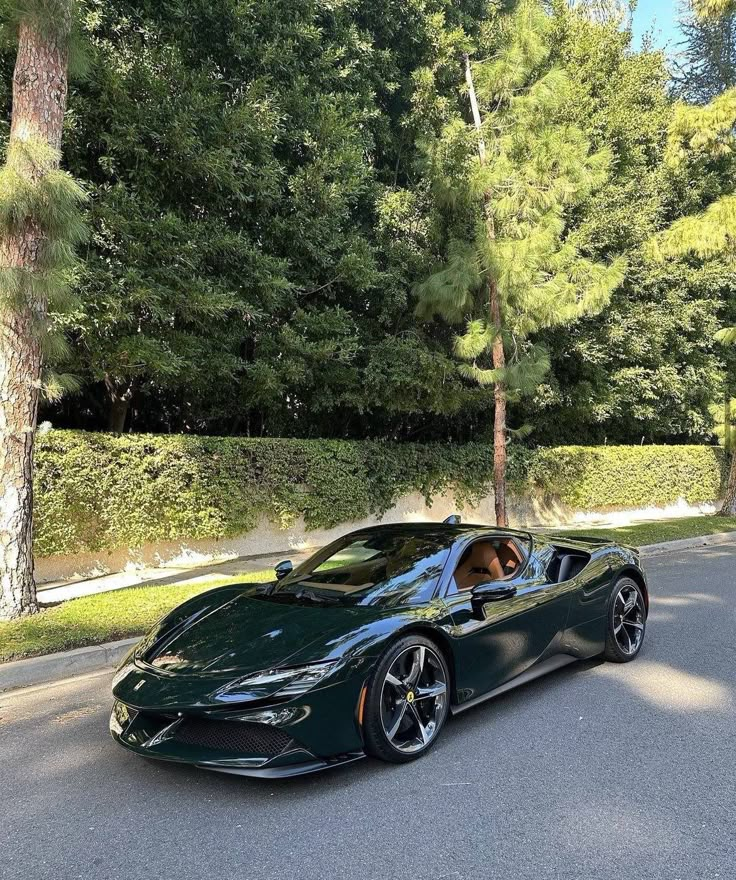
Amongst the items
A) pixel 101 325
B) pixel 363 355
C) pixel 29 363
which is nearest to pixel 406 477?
pixel 363 355

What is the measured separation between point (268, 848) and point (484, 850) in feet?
2.92

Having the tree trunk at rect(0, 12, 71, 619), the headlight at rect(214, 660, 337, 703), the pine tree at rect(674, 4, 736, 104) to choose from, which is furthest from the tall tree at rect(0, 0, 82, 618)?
the pine tree at rect(674, 4, 736, 104)

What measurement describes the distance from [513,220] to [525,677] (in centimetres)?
933

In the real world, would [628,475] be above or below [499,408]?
below

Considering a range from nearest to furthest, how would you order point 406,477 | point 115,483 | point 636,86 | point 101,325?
point 101,325, point 115,483, point 406,477, point 636,86

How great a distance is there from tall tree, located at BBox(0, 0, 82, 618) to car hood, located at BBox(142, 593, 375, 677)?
3.53 meters

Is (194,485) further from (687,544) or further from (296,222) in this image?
(687,544)

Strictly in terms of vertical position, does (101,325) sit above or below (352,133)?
below

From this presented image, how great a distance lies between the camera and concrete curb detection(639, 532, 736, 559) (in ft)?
40.6

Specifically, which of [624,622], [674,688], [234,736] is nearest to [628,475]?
[624,622]

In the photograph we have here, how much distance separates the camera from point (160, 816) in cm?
301

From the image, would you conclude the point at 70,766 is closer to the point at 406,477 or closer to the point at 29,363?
the point at 29,363

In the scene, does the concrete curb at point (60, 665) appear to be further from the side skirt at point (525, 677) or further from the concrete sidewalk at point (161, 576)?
the side skirt at point (525, 677)

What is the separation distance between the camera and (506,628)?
13.6ft
